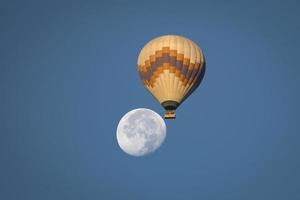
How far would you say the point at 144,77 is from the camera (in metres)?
47.2

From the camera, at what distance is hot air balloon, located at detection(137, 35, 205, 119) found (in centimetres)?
4569

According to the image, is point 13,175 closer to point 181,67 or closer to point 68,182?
point 68,182

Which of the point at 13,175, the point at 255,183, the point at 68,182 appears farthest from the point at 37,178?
the point at 255,183

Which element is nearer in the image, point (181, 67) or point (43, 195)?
point (181, 67)

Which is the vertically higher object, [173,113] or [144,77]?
[144,77]

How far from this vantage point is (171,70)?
46156 mm

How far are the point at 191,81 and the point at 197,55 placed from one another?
2.04 meters

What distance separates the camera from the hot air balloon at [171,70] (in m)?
45.7

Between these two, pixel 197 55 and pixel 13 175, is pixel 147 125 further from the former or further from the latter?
pixel 13 175

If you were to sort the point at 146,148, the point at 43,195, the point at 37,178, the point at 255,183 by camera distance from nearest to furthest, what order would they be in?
the point at 146,148
the point at 43,195
the point at 255,183
the point at 37,178

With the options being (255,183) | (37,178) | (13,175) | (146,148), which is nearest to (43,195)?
(13,175)

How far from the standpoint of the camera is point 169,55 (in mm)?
46469

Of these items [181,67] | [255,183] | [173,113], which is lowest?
[173,113]

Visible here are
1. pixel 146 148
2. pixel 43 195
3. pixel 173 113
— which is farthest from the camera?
pixel 43 195
